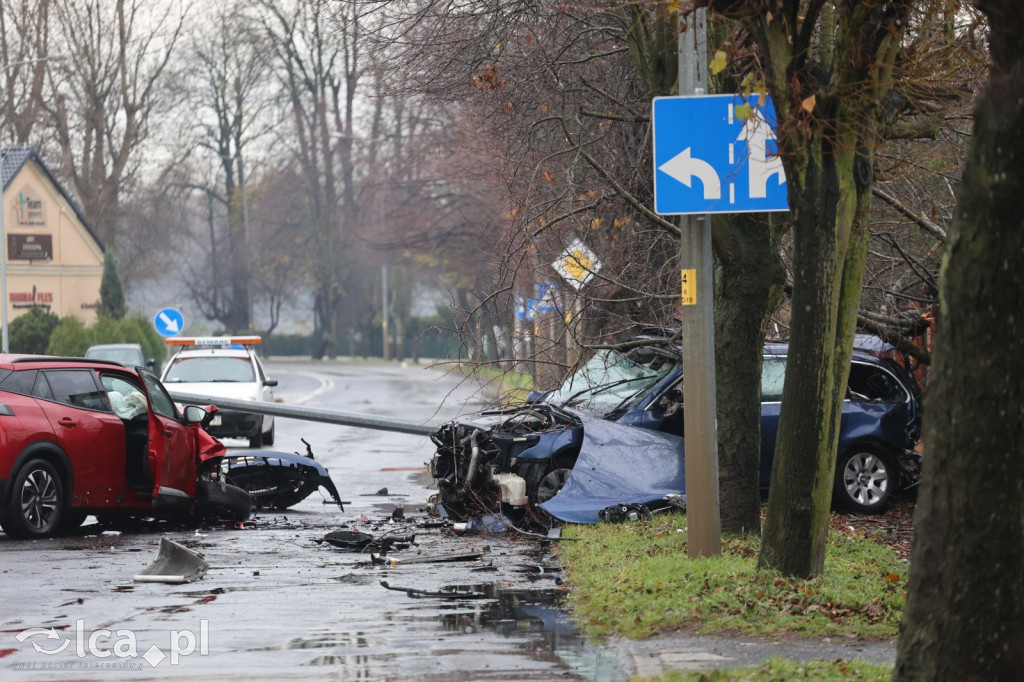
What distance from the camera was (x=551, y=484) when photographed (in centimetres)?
1262

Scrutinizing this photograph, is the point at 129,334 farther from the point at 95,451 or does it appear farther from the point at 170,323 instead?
the point at 95,451

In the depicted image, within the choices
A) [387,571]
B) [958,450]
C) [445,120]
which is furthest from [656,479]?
[445,120]

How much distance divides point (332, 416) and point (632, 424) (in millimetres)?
5278

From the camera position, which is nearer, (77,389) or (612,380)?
(77,389)

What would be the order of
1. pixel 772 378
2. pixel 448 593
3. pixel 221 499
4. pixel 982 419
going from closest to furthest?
pixel 982 419
pixel 448 593
pixel 221 499
pixel 772 378

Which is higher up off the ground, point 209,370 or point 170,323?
point 170,323

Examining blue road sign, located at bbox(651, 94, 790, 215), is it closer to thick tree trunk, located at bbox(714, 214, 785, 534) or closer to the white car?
thick tree trunk, located at bbox(714, 214, 785, 534)

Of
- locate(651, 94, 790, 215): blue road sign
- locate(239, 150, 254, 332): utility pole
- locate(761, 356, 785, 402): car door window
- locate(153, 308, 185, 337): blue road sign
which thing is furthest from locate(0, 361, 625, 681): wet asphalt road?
locate(239, 150, 254, 332): utility pole

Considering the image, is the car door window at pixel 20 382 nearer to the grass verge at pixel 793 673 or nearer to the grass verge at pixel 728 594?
the grass verge at pixel 728 594

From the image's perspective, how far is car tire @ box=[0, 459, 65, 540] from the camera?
464 inches

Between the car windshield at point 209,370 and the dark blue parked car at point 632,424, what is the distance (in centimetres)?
1070

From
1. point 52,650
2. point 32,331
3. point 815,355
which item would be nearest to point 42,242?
point 32,331

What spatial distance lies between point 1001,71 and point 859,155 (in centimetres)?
368

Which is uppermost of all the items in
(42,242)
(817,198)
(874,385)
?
(42,242)
